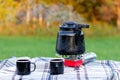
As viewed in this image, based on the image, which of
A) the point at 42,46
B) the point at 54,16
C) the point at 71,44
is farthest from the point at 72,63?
the point at 54,16

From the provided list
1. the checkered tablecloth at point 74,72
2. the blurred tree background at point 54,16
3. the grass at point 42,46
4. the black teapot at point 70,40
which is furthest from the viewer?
the blurred tree background at point 54,16

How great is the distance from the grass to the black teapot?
2499 mm

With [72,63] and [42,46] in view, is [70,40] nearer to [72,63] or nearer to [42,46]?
[72,63]

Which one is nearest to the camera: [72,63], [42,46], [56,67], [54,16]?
[56,67]

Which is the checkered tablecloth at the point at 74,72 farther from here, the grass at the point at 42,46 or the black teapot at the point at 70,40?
the grass at the point at 42,46

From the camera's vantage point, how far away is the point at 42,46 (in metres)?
5.12

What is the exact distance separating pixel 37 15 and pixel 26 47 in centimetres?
164

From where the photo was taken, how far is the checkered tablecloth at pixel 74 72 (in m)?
1.44

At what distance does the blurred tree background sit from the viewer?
623 centimetres

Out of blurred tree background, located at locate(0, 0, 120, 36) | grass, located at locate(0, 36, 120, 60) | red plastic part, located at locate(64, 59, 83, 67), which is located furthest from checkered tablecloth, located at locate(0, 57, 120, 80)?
blurred tree background, located at locate(0, 0, 120, 36)

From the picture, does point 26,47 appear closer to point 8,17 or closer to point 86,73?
point 8,17

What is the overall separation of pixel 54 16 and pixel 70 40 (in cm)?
501

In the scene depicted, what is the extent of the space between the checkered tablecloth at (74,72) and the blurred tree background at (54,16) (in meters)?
4.26

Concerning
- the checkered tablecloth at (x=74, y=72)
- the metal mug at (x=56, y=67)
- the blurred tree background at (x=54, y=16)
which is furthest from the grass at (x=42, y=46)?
the metal mug at (x=56, y=67)
